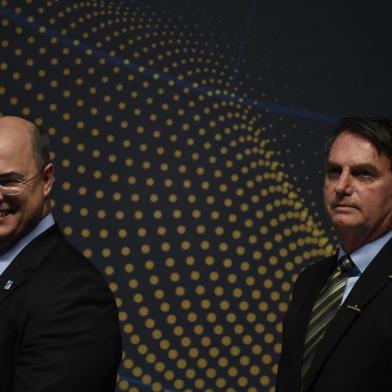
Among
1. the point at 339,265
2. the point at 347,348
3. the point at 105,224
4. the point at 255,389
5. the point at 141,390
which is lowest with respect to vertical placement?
the point at 141,390

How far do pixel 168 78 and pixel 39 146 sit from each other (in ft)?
4.09

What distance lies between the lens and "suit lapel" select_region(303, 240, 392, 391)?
1791 millimetres

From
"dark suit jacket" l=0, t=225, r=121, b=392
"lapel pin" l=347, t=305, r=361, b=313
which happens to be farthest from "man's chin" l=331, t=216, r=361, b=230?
"dark suit jacket" l=0, t=225, r=121, b=392

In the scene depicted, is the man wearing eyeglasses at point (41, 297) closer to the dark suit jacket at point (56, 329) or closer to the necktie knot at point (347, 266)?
the dark suit jacket at point (56, 329)

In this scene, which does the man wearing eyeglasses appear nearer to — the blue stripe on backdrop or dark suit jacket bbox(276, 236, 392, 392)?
dark suit jacket bbox(276, 236, 392, 392)

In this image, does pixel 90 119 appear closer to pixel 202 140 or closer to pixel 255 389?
pixel 202 140

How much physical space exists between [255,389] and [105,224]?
2.88ft

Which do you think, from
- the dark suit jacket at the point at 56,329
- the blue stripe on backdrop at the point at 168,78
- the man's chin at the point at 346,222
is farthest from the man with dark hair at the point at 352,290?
the blue stripe on backdrop at the point at 168,78

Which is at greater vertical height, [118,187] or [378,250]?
[378,250]

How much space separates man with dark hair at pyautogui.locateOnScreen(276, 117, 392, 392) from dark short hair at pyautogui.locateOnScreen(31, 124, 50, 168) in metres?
0.73

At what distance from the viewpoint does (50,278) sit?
67.2 inches

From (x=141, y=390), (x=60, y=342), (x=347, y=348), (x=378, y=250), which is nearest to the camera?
(x=60, y=342)

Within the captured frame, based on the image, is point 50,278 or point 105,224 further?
point 105,224

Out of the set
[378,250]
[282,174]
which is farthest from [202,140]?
[378,250]
